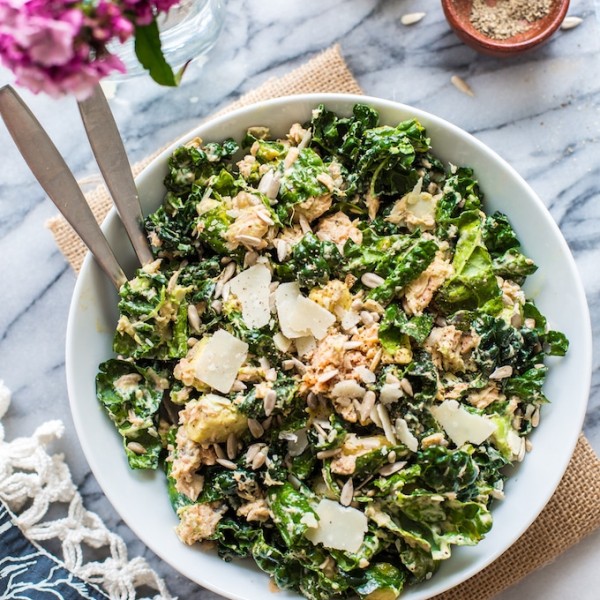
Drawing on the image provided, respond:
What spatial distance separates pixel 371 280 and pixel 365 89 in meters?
1.24

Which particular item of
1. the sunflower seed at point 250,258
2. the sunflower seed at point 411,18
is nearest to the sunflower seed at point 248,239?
the sunflower seed at point 250,258

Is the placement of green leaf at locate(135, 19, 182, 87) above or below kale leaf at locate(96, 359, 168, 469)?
above

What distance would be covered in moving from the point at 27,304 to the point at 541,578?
2759mm

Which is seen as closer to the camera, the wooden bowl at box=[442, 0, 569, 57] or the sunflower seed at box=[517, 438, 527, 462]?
the sunflower seed at box=[517, 438, 527, 462]

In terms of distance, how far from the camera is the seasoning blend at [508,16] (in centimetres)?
375

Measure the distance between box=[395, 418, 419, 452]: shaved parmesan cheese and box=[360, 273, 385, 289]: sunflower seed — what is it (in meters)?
0.53

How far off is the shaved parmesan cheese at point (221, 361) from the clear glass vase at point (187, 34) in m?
1.45

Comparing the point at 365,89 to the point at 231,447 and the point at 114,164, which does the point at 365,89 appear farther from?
the point at 231,447

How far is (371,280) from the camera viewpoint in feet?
10.1

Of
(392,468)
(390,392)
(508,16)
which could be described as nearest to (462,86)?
(508,16)

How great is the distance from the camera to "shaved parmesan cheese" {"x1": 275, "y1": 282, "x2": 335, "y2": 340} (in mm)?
2971

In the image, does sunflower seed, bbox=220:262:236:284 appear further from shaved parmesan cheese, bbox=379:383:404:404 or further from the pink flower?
the pink flower

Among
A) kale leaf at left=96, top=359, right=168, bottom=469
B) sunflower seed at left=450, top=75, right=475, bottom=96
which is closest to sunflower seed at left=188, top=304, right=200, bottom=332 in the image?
kale leaf at left=96, top=359, right=168, bottom=469

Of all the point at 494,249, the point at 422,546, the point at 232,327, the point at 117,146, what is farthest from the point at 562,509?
the point at 117,146
